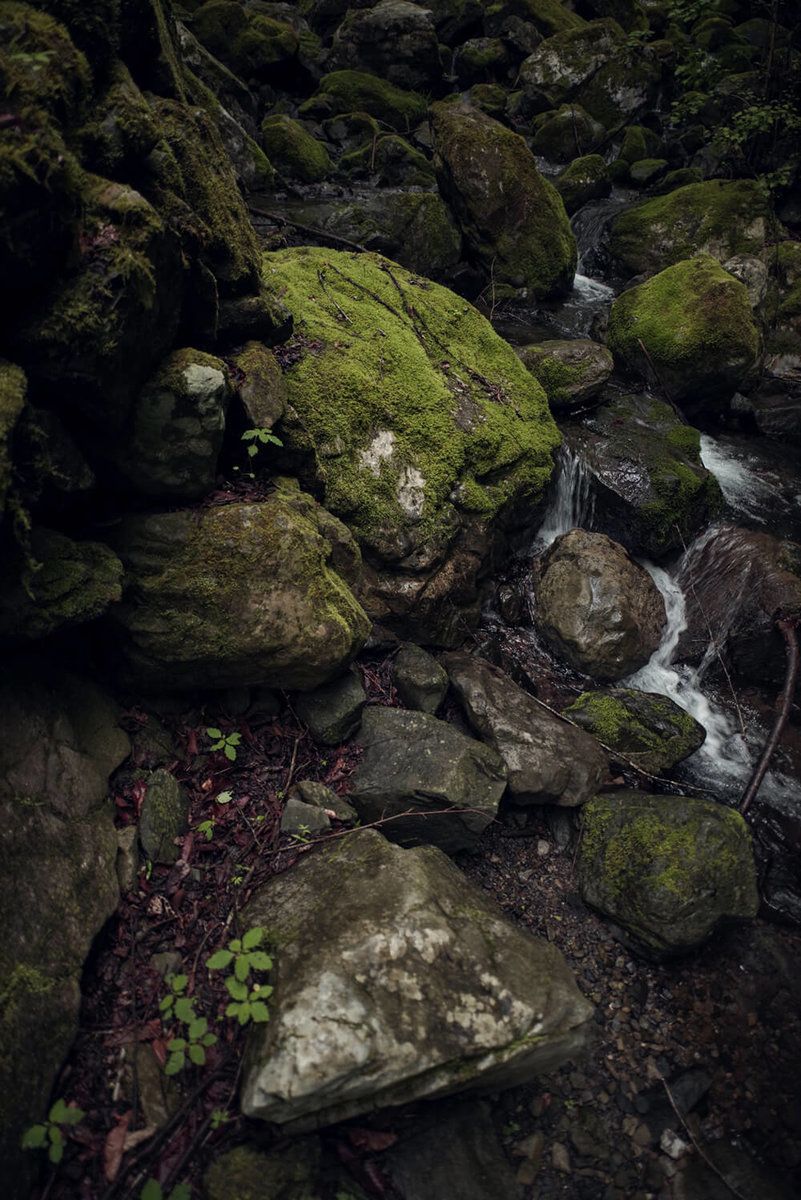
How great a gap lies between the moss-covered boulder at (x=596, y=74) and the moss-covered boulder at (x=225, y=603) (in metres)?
20.4

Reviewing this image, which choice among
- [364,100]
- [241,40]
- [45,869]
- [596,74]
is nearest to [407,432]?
[45,869]

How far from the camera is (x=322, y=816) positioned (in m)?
3.70

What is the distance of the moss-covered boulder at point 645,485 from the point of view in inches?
277

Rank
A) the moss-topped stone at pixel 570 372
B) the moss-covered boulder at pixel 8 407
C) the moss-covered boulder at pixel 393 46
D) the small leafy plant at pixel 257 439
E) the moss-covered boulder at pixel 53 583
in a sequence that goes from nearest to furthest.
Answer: the moss-covered boulder at pixel 8 407 → the moss-covered boulder at pixel 53 583 → the small leafy plant at pixel 257 439 → the moss-topped stone at pixel 570 372 → the moss-covered boulder at pixel 393 46

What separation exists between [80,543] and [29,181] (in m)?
1.57

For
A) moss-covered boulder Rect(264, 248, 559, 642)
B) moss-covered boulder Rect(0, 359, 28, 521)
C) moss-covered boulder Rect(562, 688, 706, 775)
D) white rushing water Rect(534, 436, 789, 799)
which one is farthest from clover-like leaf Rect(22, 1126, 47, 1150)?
white rushing water Rect(534, 436, 789, 799)

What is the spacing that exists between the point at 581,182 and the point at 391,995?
670 inches

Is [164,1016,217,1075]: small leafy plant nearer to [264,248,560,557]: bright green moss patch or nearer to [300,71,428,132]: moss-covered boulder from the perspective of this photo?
[264,248,560,557]: bright green moss patch

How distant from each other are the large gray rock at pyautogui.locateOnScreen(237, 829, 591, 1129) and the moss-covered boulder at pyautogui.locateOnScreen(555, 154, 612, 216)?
15.9 m

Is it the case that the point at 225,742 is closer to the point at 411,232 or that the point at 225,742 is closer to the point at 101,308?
the point at 101,308

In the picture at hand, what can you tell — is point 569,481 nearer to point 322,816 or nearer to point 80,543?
point 322,816

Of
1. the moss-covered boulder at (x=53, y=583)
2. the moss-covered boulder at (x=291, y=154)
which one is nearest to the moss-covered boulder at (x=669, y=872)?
the moss-covered boulder at (x=53, y=583)

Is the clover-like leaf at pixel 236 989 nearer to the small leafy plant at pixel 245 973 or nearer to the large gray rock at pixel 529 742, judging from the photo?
the small leafy plant at pixel 245 973

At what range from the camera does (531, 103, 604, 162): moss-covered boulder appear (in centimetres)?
1656
